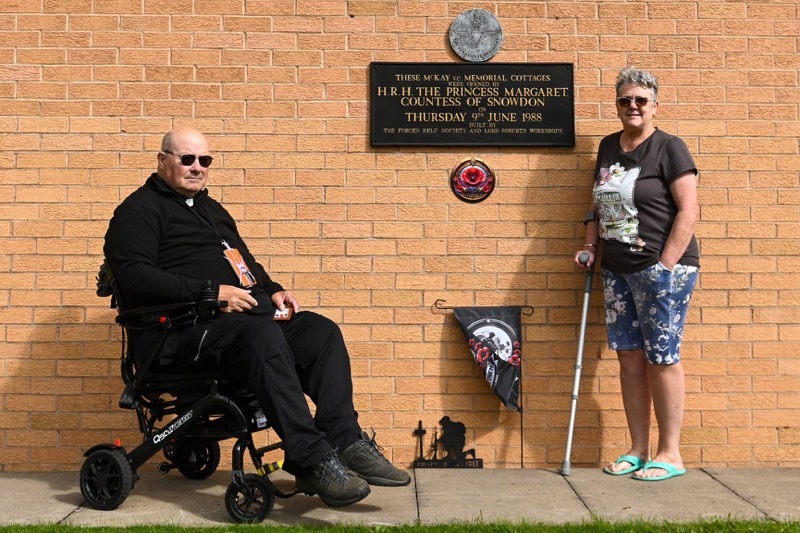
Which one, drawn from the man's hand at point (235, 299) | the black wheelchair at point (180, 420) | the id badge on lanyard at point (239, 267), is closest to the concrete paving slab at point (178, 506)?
the black wheelchair at point (180, 420)

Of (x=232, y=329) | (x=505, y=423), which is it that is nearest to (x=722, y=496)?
(x=505, y=423)

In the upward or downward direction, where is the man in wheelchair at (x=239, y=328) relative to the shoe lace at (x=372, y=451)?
upward

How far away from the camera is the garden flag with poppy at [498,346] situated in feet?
17.8

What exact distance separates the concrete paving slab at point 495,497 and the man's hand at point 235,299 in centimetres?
125

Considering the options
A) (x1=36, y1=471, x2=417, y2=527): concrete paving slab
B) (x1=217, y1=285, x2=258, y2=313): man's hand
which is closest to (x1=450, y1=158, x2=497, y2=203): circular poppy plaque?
(x1=217, y1=285, x2=258, y2=313): man's hand

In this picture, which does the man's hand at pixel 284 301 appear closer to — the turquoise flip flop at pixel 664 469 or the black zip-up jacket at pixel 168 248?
the black zip-up jacket at pixel 168 248

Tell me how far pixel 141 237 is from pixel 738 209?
3.33 meters

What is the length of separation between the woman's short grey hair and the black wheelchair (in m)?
2.47

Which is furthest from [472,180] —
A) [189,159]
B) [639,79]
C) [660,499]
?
[660,499]

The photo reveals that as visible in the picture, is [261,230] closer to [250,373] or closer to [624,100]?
[250,373]

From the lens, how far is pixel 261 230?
5.54m

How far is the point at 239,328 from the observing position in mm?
4355

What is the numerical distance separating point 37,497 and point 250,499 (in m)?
1.23

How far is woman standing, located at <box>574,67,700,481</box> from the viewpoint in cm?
507
